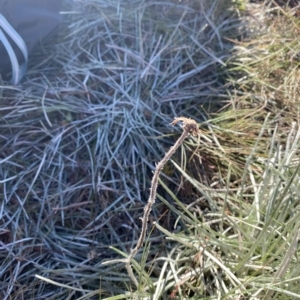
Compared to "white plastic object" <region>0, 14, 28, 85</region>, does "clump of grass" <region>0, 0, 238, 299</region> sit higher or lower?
lower

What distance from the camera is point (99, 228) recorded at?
107 cm

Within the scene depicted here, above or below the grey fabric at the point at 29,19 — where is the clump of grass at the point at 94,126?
below

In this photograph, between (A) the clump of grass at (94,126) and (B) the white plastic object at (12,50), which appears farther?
(B) the white plastic object at (12,50)

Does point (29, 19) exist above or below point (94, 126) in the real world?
above

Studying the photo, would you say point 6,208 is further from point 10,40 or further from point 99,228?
point 10,40

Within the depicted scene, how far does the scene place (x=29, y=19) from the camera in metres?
1.28

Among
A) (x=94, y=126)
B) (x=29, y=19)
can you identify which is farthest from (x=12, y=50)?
(x=94, y=126)

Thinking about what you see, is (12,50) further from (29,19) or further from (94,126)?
(94,126)

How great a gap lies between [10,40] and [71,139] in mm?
290

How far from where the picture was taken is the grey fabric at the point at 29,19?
48.5 inches

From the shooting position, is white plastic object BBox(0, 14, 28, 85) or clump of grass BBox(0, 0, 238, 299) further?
white plastic object BBox(0, 14, 28, 85)

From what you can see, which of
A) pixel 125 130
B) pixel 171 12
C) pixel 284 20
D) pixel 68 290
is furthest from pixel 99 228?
pixel 284 20

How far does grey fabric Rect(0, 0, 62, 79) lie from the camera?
4.04 feet

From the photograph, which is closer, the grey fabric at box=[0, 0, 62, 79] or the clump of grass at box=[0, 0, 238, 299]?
the clump of grass at box=[0, 0, 238, 299]
